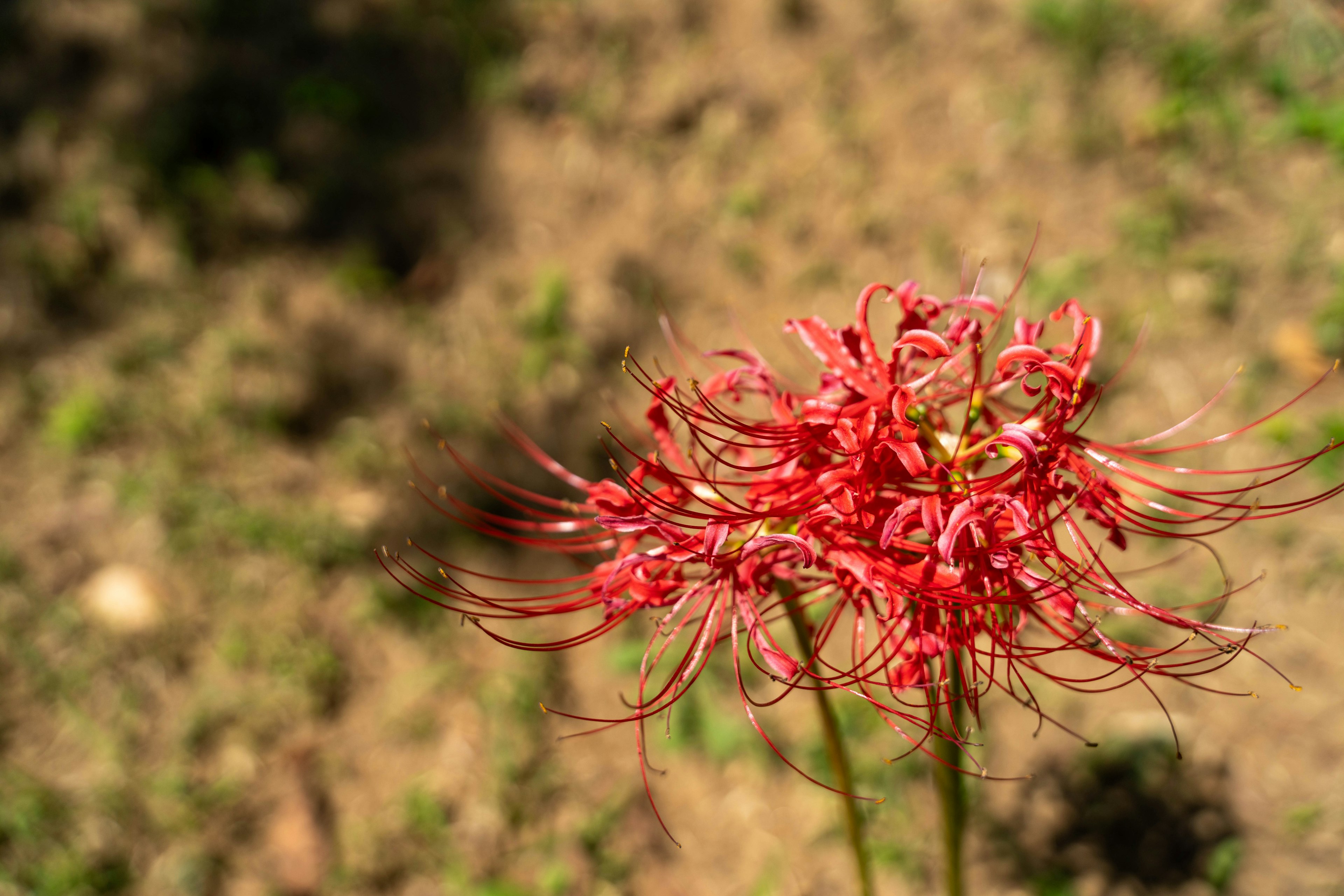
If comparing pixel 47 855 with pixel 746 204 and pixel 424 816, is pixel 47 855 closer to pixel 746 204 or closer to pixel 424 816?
pixel 424 816

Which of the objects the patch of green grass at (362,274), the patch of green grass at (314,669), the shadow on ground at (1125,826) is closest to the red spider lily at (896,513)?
the shadow on ground at (1125,826)

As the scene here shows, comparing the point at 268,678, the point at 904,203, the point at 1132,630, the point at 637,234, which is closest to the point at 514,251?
the point at 637,234

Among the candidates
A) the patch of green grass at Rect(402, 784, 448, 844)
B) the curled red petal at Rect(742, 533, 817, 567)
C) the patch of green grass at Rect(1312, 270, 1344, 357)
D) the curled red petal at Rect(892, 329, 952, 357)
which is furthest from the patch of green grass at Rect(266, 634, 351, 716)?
the patch of green grass at Rect(1312, 270, 1344, 357)

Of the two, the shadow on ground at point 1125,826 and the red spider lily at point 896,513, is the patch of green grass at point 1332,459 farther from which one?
the red spider lily at point 896,513

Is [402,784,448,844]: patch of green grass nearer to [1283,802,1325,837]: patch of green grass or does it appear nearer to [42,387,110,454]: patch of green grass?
[42,387,110,454]: patch of green grass

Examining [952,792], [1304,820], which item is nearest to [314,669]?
[952,792]

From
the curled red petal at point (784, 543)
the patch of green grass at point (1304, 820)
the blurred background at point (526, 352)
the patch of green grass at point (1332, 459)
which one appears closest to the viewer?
the curled red petal at point (784, 543)

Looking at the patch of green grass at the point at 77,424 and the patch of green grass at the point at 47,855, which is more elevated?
the patch of green grass at the point at 77,424

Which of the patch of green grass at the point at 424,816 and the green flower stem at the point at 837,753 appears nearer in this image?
the green flower stem at the point at 837,753
